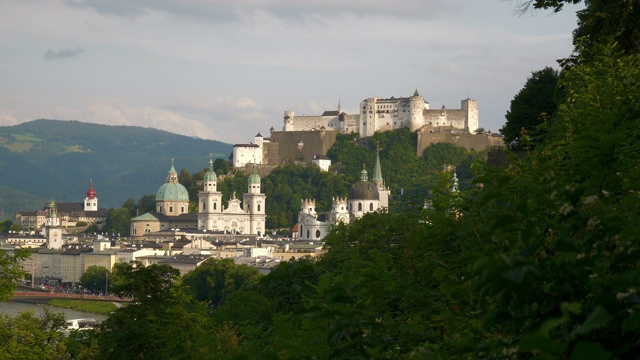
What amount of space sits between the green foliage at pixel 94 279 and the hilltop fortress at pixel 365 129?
24926mm

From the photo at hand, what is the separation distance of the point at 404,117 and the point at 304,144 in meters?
9.05

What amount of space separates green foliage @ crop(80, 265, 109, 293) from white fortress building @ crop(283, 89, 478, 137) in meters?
30.4

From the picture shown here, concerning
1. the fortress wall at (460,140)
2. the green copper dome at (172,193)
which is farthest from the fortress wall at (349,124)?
the green copper dome at (172,193)

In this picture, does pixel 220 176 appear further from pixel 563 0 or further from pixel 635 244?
pixel 635 244

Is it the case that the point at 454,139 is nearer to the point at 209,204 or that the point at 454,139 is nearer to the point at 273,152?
the point at 273,152

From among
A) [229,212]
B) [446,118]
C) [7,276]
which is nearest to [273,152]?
[229,212]

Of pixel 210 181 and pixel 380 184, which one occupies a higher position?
pixel 210 181

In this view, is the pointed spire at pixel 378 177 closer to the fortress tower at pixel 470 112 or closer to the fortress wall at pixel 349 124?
the fortress wall at pixel 349 124

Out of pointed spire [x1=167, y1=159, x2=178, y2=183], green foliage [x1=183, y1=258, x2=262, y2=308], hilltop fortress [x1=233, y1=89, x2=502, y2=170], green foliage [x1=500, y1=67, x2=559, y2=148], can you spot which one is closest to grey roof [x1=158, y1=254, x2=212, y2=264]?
green foliage [x1=183, y1=258, x2=262, y2=308]

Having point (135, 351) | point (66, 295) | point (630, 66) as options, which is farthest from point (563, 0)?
point (66, 295)

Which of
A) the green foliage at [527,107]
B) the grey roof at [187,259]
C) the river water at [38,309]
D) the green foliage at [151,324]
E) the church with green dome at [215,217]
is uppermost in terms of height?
the church with green dome at [215,217]

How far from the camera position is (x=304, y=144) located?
118 metres

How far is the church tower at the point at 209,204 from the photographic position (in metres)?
113

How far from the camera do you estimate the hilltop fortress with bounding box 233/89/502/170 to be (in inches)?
4486
